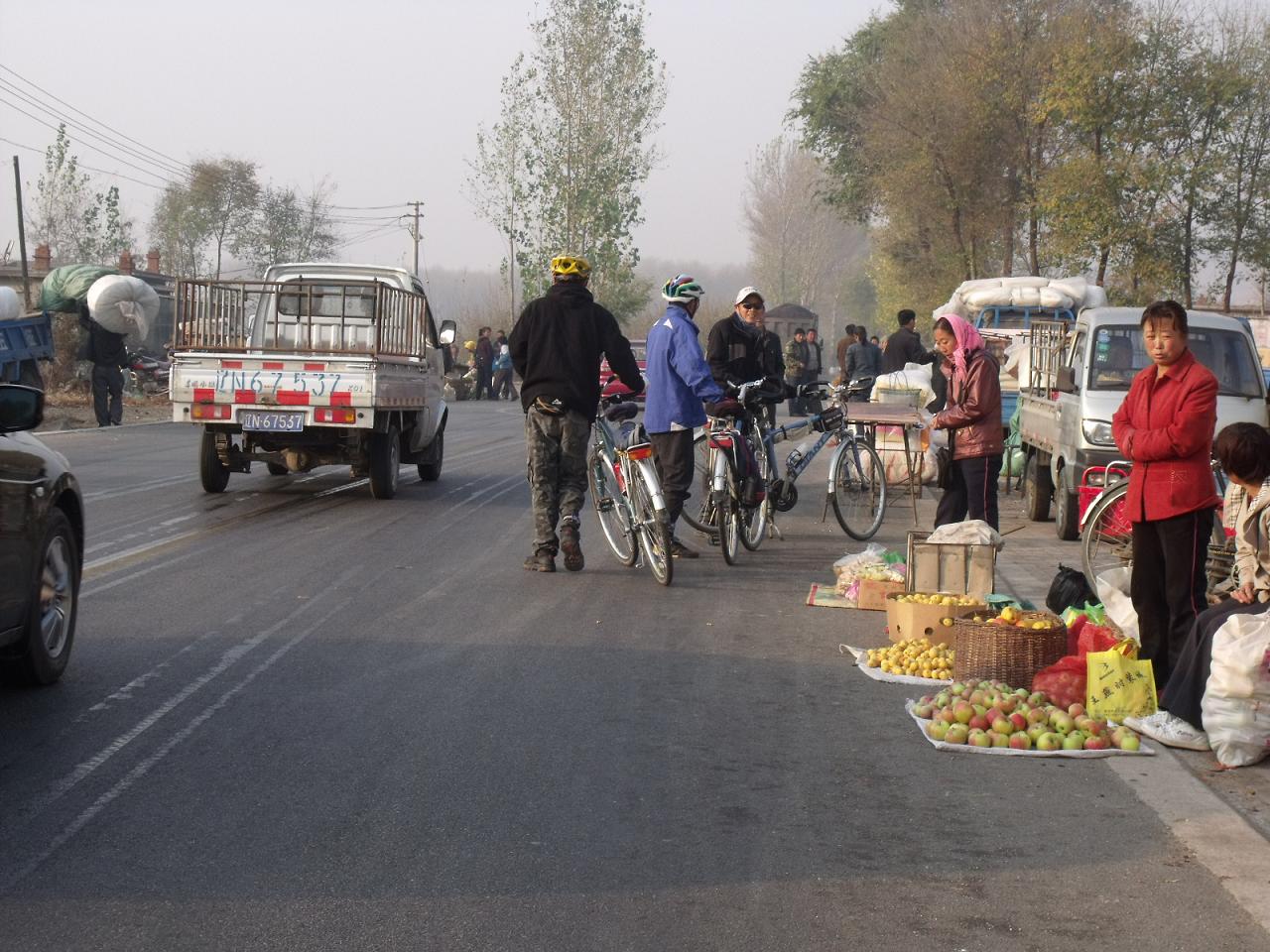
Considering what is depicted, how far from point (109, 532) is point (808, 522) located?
6.11 metres

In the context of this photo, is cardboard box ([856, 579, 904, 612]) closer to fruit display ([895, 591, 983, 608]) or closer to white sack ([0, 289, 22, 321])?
fruit display ([895, 591, 983, 608])

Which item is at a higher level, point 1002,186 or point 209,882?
point 1002,186

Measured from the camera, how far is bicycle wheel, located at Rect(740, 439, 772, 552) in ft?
39.8

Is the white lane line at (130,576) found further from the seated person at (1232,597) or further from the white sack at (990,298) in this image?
the white sack at (990,298)

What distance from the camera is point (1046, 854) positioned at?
4875 mm

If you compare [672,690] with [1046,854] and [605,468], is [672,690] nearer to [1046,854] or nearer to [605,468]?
[1046,854]

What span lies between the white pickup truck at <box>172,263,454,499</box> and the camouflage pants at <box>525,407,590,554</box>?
13.7ft

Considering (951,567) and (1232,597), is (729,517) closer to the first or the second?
(951,567)

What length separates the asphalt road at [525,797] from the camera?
419cm

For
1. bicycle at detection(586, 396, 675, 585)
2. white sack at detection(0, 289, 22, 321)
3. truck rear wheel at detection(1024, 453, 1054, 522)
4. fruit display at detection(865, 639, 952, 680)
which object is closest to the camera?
fruit display at detection(865, 639, 952, 680)

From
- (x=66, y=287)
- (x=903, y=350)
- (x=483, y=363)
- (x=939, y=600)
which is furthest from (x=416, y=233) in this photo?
(x=939, y=600)

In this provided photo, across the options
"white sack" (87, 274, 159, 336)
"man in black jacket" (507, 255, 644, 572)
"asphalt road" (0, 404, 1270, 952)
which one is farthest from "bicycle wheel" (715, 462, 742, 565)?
"white sack" (87, 274, 159, 336)

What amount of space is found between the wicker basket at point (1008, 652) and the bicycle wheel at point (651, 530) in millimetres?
3181

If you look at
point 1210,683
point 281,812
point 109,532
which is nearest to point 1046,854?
point 1210,683
